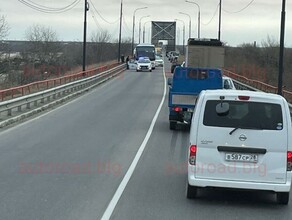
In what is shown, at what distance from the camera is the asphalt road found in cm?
763

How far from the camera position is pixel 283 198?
325 inches

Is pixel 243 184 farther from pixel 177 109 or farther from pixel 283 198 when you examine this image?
pixel 177 109

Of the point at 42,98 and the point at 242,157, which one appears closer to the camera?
the point at 242,157

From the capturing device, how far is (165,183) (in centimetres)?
972

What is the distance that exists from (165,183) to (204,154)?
1821mm

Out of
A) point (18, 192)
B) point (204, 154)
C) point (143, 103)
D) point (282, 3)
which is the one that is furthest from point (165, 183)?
point (143, 103)

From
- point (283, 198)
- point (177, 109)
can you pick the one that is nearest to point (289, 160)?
point (283, 198)

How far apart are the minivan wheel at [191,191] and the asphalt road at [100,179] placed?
0.29ft

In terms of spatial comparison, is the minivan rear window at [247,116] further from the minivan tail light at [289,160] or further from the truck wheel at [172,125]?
the truck wheel at [172,125]

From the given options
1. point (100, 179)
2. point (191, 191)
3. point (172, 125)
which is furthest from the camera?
point (172, 125)

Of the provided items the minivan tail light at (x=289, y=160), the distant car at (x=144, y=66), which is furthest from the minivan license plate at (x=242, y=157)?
the distant car at (x=144, y=66)

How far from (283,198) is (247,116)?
1324 millimetres

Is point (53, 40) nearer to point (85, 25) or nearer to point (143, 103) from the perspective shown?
point (85, 25)

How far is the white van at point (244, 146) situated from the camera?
8.00m
